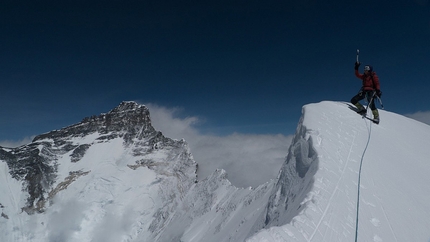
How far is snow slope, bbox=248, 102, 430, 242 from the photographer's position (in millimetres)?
5430

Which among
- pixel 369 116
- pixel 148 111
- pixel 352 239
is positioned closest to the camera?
pixel 352 239

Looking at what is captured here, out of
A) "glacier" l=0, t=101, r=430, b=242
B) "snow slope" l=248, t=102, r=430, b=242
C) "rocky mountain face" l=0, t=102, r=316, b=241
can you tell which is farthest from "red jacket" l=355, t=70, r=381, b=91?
"rocky mountain face" l=0, t=102, r=316, b=241

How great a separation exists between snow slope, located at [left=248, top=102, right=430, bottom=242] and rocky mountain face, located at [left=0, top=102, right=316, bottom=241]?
240 ft

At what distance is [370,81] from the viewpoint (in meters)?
12.4

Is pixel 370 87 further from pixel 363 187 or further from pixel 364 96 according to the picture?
pixel 363 187

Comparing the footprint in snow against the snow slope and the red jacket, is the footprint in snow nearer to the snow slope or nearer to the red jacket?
the snow slope

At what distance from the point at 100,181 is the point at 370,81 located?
5436 inches

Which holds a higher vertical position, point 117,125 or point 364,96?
point 117,125

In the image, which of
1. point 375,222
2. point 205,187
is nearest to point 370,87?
point 375,222

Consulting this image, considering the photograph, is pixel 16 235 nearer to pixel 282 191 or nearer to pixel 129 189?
pixel 129 189

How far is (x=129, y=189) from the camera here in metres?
127

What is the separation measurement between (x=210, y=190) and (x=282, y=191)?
223 ft

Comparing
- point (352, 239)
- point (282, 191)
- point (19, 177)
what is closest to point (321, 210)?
point (352, 239)

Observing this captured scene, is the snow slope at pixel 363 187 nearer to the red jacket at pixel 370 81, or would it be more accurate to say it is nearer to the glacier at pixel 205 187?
the glacier at pixel 205 187
